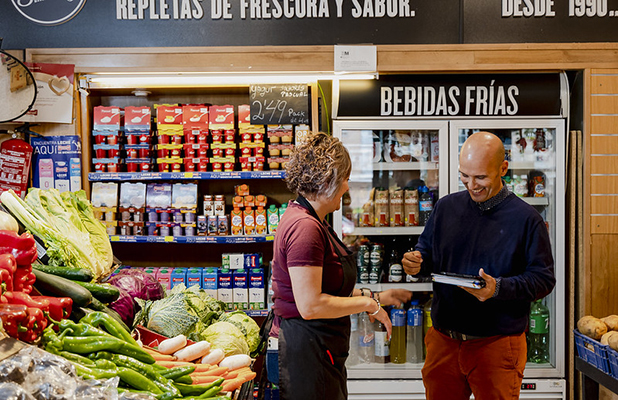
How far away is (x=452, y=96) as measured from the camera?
376cm

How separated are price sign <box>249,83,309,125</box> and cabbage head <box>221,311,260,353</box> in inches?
57.2

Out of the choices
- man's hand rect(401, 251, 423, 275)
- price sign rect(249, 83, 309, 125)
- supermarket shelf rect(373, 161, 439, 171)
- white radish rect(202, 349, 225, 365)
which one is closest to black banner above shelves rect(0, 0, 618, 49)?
price sign rect(249, 83, 309, 125)

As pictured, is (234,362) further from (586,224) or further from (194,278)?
(586,224)

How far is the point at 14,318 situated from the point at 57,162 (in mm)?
2797

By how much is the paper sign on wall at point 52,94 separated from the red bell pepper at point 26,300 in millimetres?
2551

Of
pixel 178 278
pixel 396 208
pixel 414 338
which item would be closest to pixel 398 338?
pixel 414 338

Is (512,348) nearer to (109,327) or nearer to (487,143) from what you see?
(487,143)

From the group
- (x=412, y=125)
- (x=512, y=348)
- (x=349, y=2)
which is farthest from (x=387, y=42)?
(x=512, y=348)

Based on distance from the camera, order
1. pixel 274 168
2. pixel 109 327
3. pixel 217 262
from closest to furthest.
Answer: pixel 109 327 < pixel 274 168 < pixel 217 262

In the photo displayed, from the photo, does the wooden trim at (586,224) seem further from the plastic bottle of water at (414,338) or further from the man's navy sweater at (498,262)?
the man's navy sweater at (498,262)

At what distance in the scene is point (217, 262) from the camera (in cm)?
431

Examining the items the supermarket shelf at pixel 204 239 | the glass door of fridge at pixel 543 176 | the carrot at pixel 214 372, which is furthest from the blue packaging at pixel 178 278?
the glass door of fridge at pixel 543 176

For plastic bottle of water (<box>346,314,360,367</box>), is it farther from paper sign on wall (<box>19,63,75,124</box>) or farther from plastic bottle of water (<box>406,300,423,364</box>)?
paper sign on wall (<box>19,63,75,124</box>)

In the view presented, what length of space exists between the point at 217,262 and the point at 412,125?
1.86 metres
